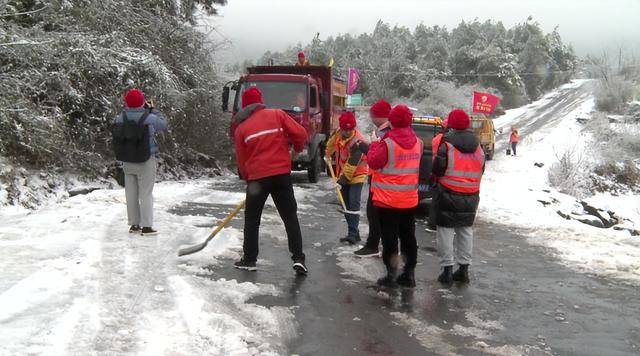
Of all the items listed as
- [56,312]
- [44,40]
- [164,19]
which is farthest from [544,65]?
[56,312]

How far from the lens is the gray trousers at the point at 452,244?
20.0ft

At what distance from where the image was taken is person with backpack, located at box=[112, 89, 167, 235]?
6754mm

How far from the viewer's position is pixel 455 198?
6023mm

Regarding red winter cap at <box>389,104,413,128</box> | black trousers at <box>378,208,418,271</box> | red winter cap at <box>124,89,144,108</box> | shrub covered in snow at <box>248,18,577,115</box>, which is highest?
shrub covered in snow at <box>248,18,577,115</box>

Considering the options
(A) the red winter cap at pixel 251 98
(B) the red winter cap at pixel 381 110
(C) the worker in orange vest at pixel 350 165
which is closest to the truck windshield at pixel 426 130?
(C) the worker in orange vest at pixel 350 165

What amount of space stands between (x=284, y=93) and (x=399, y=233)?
845 cm

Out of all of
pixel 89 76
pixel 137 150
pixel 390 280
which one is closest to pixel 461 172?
pixel 390 280

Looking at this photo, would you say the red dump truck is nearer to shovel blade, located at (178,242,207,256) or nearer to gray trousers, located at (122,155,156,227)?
gray trousers, located at (122,155,156,227)

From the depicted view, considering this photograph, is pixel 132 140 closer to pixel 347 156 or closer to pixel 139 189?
Result: pixel 139 189

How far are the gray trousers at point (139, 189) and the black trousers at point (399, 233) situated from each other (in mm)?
2967

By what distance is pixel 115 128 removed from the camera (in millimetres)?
6801

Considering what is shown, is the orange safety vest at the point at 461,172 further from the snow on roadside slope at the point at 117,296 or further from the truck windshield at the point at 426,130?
the truck windshield at the point at 426,130

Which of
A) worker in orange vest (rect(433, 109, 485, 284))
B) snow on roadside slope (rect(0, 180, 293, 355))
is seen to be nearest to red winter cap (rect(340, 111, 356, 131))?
worker in orange vest (rect(433, 109, 485, 284))

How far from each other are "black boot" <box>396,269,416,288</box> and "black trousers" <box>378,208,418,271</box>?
2.0 inches
